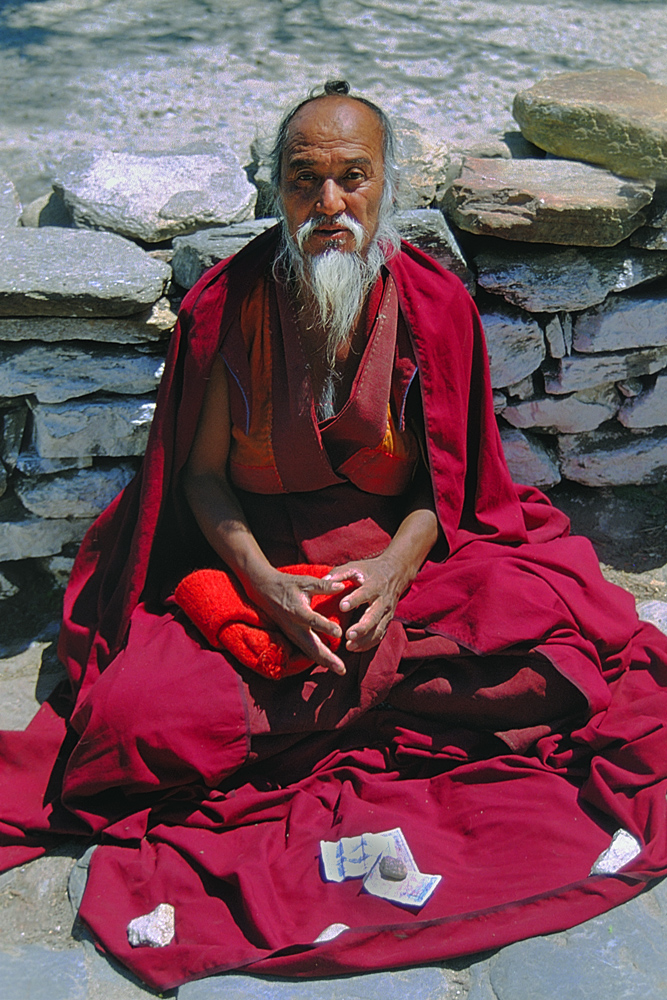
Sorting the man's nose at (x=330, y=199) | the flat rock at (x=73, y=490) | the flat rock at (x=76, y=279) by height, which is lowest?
the flat rock at (x=73, y=490)

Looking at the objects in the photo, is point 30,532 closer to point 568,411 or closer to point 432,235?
point 432,235

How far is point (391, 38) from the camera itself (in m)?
4.87

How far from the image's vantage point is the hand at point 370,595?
8.10ft

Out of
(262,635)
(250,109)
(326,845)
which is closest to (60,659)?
(262,635)

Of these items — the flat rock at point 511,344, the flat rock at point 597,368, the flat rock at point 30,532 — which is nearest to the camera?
the flat rock at point 30,532

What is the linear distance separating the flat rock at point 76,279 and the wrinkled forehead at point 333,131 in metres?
0.68

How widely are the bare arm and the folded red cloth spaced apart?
0.11 ft

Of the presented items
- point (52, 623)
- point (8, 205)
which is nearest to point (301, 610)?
point (52, 623)

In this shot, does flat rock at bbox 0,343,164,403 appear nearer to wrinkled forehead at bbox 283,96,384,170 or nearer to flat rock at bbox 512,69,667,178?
wrinkled forehead at bbox 283,96,384,170

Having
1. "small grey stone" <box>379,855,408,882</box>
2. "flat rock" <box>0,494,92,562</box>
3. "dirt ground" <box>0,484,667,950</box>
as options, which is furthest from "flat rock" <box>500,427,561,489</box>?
"small grey stone" <box>379,855,408,882</box>

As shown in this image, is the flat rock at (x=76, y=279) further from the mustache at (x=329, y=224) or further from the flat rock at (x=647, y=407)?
the flat rock at (x=647, y=407)

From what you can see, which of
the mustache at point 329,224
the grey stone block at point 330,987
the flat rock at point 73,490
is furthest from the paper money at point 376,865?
the mustache at point 329,224

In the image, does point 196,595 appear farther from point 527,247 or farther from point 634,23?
point 634,23

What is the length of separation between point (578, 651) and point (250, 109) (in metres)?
2.97
